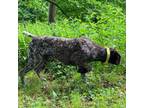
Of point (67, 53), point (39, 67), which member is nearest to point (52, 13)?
point (67, 53)

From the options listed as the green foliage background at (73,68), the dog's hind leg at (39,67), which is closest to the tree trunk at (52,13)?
the green foliage background at (73,68)

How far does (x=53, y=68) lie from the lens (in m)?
7.58

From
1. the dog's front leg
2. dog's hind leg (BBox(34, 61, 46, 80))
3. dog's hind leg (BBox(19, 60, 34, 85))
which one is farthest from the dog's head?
dog's hind leg (BBox(19, 60, 34, 85))

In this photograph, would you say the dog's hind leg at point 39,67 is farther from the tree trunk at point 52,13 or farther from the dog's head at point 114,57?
the dog's head at point 114,57

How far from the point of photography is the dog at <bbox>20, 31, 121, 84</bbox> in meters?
7.54

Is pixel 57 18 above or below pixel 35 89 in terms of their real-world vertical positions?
above

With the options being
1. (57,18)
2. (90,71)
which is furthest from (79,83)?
(57,18)

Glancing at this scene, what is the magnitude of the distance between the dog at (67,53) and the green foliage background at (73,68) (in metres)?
0.05

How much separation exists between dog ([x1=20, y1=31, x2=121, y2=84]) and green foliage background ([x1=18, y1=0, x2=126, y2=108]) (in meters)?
0.05

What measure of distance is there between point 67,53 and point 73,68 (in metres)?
0.15

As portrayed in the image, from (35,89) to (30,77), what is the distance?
12cm

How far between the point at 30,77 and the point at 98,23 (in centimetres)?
86
